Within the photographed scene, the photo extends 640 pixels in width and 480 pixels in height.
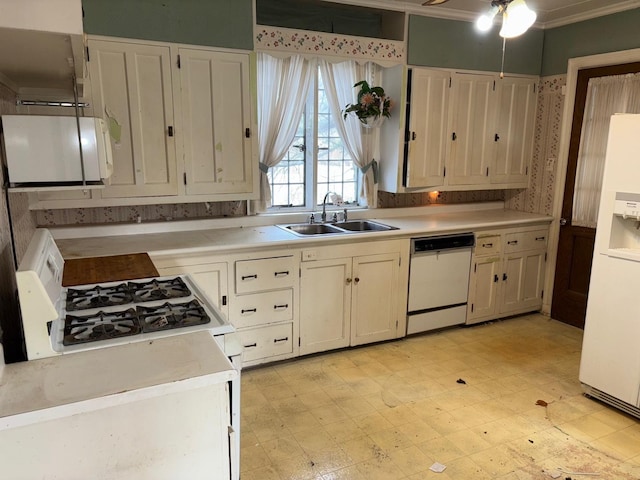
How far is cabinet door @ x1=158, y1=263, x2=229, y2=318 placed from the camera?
2.88 meters

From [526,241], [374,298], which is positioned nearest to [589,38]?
[526,241]

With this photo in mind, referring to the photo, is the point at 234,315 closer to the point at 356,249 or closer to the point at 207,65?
the point at 356,249

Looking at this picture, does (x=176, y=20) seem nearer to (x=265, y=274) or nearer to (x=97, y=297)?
(x=265, y=274)

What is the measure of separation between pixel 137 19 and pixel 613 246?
330 cm

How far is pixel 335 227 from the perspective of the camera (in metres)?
3.73

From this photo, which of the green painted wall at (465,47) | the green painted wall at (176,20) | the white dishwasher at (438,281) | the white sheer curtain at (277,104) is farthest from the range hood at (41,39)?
the green painted wall at (465,47)

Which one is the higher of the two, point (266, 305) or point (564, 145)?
point (564, 145)

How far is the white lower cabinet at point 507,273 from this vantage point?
4.01 m

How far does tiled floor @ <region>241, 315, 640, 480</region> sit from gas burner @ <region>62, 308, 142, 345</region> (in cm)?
106

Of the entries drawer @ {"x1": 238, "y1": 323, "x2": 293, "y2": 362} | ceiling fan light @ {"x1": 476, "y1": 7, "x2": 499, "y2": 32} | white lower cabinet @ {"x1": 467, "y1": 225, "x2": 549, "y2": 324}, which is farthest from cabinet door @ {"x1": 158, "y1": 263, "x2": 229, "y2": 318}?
white lower cabinet @ {"x1": 467, "y1": 225, "x2": 549, "y2": 324}

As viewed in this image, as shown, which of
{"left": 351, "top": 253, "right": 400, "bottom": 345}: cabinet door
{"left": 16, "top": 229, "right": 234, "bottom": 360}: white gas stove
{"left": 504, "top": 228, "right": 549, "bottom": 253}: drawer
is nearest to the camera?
{"left": 16, "top": 229, "right": 234, "bottom": 360}: white gas stove

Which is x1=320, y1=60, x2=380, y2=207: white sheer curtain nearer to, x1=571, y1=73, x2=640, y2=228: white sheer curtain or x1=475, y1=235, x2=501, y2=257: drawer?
x1=475, y1=235, x2=501, y2=257: drawer

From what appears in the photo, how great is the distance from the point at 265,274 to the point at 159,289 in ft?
3.66

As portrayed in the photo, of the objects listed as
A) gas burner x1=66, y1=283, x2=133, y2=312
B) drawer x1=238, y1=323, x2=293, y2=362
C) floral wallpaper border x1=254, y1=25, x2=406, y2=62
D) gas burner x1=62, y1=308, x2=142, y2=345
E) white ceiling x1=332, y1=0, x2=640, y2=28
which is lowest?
drawer x1=238, y1=323, x2=293, y2=362
